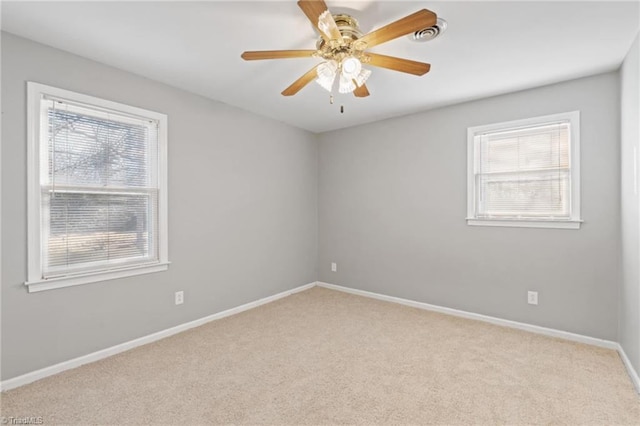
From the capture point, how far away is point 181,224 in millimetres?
3100

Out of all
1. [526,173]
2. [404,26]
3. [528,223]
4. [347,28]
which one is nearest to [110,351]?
[347,28]

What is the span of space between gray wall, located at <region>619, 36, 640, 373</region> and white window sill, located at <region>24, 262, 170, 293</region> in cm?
379

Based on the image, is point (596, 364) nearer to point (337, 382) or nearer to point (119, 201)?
point (337, 382)

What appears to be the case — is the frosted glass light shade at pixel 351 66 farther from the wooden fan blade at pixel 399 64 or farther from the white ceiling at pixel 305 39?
the white ceiling at pixel 305 39

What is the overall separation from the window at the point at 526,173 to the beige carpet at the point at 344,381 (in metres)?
1.17

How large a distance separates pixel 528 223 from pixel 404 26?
2.42m

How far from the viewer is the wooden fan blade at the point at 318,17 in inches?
58.2

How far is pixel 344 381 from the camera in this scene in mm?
2188

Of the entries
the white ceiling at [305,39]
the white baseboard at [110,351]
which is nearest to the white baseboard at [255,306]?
the white baseboard at [110,351]

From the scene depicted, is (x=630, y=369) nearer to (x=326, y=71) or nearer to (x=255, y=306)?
(x=326, y=71)

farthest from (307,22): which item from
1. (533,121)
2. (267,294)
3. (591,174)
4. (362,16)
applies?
(267,294)

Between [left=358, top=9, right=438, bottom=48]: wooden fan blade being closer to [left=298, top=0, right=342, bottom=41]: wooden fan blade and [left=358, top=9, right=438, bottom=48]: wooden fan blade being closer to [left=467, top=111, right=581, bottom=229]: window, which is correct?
[left=298, top=0, right=342, bottom=41]: wooden fan blade

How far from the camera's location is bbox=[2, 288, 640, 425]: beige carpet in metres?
1.84

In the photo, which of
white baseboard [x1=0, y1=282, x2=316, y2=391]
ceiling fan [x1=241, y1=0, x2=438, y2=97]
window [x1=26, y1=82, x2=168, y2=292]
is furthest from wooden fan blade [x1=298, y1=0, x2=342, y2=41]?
white baseboard [x1=0, y1=282, x2=316, y2=391]
